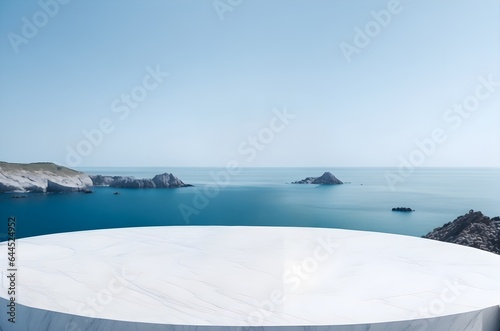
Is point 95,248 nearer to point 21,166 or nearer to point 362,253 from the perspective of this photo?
point 362,253

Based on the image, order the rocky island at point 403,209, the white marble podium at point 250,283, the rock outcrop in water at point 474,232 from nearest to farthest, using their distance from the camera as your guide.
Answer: the white marble podium at point 250,283 → the rock outcrop in water at point 474,232 → the rocky island at point 403,209

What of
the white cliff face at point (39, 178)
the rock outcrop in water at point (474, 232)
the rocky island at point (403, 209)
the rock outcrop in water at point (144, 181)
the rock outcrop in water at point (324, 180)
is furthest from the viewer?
the rock outcrop in water at point (324, 180)

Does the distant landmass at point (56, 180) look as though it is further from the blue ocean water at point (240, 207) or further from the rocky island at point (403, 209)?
the rocky island at point (403, 209)

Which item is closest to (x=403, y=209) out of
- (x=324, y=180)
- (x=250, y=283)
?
(x=324, y=180)

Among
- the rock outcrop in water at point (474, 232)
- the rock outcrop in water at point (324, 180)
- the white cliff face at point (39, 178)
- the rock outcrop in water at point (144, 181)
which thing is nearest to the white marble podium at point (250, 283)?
the rock outcrop in water at point (474, 232)

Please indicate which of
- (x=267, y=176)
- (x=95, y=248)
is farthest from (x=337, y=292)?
(x=267, y=176)

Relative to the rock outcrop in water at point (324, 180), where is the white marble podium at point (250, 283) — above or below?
below

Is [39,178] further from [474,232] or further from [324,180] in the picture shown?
[474,232]

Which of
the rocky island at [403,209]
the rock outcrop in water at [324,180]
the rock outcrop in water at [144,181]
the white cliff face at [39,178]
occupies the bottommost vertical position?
the white cliff face at [39,178]

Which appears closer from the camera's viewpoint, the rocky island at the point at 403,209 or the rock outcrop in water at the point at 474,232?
the rock outcrop in water at the point at 474,232
